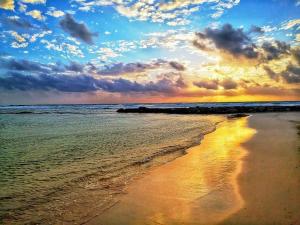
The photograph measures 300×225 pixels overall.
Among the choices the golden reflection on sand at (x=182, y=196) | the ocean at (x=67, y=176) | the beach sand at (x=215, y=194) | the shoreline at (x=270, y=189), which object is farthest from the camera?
the ocean at (x=67, y=176)

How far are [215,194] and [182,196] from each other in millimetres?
989

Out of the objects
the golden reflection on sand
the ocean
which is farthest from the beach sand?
the ocean

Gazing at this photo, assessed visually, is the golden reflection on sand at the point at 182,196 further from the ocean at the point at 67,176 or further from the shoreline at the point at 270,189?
the ocean at the point at 67,176

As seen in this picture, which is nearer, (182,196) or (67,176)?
(182,196)

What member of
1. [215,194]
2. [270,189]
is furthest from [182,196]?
[270,189]

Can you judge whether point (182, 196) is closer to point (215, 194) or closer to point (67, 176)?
point (215, 194)

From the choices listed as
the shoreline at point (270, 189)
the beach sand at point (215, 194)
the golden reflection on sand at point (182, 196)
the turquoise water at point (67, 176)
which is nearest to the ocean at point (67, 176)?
the turquoise water at point (67, 176)

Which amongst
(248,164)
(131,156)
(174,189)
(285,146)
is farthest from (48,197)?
(285,146)

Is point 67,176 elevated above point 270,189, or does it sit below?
below

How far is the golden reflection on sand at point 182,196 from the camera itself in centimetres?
707

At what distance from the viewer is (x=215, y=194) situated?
8633 mm

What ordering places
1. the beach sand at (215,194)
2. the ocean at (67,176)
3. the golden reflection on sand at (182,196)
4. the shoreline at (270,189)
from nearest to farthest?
the shoreline at (270,189)
the beach sand at (215,194)
the golden reflection on sand at (182,196)
the ocean at (67,176)

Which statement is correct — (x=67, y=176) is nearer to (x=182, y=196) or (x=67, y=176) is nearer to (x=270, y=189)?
(x=182, y=196)

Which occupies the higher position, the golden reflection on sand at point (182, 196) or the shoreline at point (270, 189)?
the shoreline at point (270, 189)
